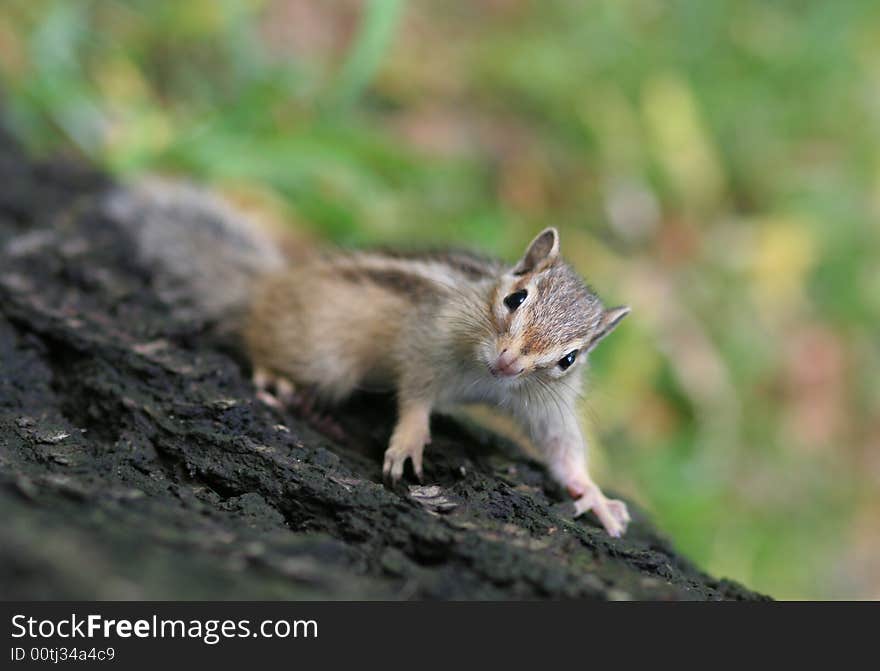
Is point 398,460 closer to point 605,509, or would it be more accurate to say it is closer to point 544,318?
point 544,318

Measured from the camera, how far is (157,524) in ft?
6.44

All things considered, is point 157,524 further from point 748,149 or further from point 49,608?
point 748,149

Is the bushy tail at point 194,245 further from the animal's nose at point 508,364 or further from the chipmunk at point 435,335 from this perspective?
the animal's nose at point 508,364

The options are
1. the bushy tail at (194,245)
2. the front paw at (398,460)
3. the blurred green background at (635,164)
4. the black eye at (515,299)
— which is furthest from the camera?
the blurred green background at (635,164)

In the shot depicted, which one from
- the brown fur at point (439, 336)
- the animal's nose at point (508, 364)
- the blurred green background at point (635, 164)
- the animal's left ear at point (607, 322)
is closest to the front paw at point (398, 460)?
the brown fur at point (439, 336)

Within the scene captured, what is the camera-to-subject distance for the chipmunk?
3.22 meters

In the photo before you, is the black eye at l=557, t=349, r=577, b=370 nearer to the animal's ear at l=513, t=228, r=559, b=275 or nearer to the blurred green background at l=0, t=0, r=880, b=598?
the animal's ear at l=513, t=228, r=559, b=275

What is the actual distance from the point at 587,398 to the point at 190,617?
2405 mm

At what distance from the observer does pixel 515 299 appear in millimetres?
3354

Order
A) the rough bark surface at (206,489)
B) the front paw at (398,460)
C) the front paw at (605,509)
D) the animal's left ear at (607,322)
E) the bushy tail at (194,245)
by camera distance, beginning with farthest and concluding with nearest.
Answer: the bushy tail at (194,245)
the animal's left ear at (607,322)
the front paw at (605,509)
the front paw at (398,460)
the rough bark surface at (206,489)

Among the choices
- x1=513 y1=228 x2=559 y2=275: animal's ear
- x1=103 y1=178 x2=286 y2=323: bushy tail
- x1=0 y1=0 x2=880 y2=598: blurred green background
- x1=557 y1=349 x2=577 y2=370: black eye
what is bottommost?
x1=557 y1=349 x2=577 y2=370: black eye

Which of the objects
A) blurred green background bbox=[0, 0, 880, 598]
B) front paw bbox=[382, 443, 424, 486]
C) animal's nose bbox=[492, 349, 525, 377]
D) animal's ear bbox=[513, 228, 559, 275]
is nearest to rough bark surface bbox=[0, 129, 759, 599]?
front paw bbox=[382, 443, 424, 486]

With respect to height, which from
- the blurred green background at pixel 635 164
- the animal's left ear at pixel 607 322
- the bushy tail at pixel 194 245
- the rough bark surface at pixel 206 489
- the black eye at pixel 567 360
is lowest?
the rough bark surface at pixel 206 489

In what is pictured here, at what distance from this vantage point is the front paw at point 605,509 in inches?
125
